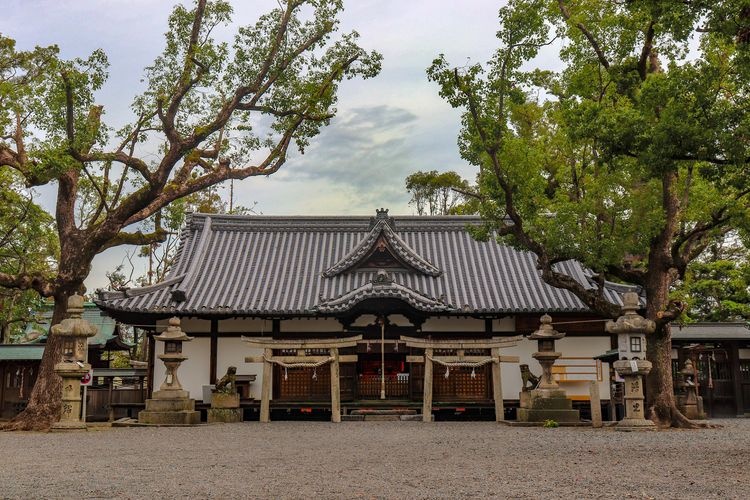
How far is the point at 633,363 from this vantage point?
48.8ft

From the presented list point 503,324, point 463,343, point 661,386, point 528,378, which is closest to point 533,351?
point 503,324

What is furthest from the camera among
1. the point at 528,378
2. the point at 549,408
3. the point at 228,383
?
the point at 228,383

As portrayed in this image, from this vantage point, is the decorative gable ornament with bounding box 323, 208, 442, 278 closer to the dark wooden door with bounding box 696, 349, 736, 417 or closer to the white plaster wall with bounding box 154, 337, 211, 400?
the white plaster wall with bounding box 154, 337, 211, 400

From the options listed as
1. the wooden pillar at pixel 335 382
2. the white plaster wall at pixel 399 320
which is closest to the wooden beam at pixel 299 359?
the wooden pillar at pixel 335 382

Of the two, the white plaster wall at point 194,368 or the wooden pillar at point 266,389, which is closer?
the wooden pillar at point 266,389

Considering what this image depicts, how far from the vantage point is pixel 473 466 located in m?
9.18

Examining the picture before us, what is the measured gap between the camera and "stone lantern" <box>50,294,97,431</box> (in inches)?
616

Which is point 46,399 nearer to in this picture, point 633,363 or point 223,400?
point 223,400

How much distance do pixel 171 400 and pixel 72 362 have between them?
126 inches

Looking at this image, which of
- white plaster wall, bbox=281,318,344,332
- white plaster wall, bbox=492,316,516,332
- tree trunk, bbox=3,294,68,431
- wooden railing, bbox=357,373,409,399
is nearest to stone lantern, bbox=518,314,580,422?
white plaster wall, bbox=492,316,516,332

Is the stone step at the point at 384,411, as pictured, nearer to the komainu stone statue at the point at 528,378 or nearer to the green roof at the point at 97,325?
the komainu stone statue at the point at 528,378

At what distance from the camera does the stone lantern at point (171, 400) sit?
18000 millimetres

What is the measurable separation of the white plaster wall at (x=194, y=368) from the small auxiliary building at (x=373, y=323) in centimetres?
3

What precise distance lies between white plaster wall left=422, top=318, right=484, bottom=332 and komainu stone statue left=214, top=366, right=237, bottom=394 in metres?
6.02
